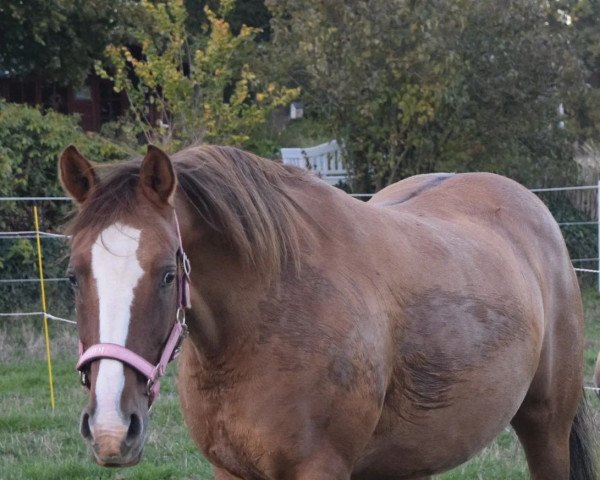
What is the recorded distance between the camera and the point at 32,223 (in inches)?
405

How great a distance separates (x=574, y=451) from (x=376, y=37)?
871cm

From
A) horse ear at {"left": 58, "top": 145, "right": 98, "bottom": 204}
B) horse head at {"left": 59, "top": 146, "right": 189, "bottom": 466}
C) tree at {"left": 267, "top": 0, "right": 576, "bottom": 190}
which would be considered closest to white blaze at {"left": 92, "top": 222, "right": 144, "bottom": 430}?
horse head at {"left": 59, "top": 146, "right": 189, "bottom": 466}

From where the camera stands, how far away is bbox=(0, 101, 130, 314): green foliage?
32.8 ft

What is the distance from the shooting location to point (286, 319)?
2967 mm

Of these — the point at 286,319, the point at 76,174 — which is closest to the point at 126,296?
the point at 76,174

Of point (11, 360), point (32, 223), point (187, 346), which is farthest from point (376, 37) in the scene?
point (187, 346)

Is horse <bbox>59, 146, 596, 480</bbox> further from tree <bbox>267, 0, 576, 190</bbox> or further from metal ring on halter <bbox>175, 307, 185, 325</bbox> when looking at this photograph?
tree <bbox>267, 0, 576, 190</bbox>

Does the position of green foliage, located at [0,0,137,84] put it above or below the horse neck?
above

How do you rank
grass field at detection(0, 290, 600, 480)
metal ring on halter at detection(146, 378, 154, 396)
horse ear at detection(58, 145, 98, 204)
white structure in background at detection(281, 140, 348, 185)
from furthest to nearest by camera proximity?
white structure in background at detection(281, 140, 348, 185)
grass field at detection(0, 290, 600, 480)
horse ear at detection(58, 145, 98, 204)
metal ring on halter at detection(146, 378, 154, 396)

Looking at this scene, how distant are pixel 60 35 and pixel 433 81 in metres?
6.40

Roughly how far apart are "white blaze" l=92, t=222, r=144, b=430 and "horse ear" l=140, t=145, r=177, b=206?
0.46 ft

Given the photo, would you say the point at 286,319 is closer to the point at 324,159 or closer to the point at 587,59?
the point at 324,159

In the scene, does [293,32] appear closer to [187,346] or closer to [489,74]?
[489,74]

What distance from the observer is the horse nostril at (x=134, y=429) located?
2385 millimetres
